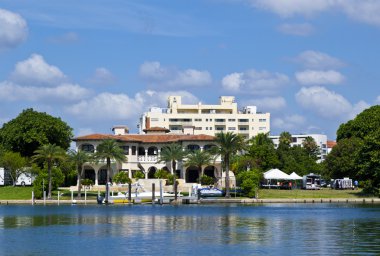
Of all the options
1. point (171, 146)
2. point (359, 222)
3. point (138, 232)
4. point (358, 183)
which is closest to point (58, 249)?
point (138, 232)

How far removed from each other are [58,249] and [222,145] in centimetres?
6806

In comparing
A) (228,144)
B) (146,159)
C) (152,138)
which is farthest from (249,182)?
(152,138)

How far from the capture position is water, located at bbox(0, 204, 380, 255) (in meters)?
55.1

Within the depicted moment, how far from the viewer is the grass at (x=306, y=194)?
12461 centimetres

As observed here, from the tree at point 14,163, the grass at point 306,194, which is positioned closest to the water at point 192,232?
the grass at point 306,194

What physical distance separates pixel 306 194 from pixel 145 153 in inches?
1292

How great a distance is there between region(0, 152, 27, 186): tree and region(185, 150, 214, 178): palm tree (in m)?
25.1

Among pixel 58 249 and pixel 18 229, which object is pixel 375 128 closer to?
pixel 18 229

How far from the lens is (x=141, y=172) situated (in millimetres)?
144875

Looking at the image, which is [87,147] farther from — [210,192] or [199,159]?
[210,192]

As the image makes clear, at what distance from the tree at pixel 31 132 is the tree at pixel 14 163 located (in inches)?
269

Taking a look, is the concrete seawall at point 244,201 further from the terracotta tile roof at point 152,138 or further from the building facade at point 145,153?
the terracotta tile roof at point 152,138

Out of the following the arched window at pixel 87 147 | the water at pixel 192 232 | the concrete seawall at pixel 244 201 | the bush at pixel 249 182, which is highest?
the arched window at pixel 87 147

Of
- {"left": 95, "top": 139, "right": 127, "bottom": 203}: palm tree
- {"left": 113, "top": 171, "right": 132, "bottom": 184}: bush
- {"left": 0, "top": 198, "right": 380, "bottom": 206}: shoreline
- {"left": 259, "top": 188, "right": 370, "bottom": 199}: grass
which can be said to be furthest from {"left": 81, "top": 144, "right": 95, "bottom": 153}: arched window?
{"left": 259, "top": 188, "right": 370, "bottom": 199}: grass
